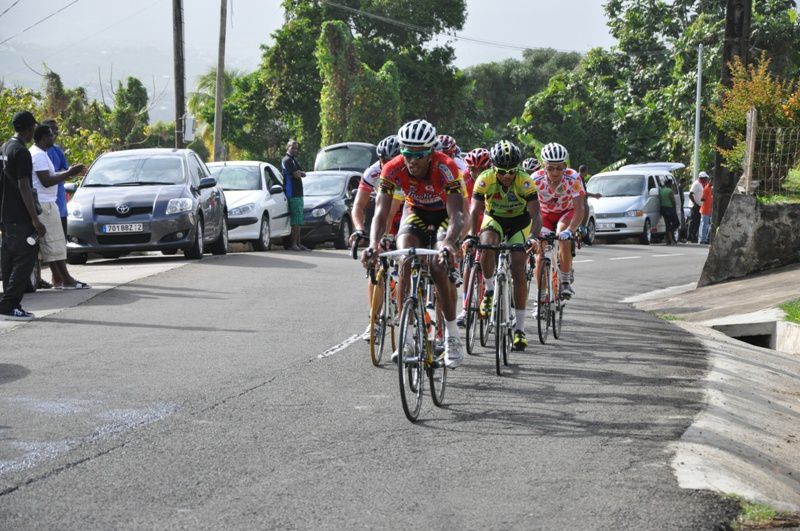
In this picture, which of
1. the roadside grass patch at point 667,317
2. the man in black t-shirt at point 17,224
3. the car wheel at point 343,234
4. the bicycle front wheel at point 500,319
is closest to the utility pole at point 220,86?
the car wheel at point 343,234

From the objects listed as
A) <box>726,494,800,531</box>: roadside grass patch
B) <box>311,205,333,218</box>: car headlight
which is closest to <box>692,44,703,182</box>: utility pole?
<box>311,205,333,218</box>: car headlight

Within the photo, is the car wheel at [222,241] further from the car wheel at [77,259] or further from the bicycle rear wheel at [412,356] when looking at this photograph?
the bicycle rear wheel at [412,356]

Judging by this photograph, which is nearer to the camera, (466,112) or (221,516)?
(221,516)

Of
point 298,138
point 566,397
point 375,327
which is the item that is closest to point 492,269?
point 375,327

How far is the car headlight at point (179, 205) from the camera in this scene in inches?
802

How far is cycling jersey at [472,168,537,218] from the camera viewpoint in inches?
467

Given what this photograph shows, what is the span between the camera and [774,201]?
69.0 feet

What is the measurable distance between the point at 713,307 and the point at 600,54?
47.9 m

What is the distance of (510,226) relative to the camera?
478 inches

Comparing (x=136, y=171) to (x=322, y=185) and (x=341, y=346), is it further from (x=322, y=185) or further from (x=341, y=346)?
(x=341, y=346)

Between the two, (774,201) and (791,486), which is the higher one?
(774,201)

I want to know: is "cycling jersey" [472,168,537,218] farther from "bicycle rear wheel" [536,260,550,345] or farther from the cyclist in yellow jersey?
"bicycle rear wheel" [536,260,550,345]

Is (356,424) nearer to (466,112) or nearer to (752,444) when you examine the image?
(752,444)

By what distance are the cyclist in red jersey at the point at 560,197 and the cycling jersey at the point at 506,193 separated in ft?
4.78
